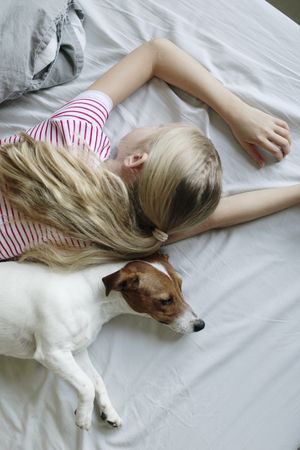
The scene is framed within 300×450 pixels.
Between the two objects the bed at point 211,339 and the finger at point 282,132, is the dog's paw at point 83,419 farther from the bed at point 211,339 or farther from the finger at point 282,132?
the finger at point 282,132

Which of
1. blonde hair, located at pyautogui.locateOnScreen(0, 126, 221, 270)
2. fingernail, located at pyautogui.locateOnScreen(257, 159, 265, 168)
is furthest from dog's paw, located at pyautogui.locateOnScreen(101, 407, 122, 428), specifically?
fingernail, located at pyautogui.locateOnScreen(257, 159, 265, 168)

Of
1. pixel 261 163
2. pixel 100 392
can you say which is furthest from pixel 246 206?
pixel 100 392

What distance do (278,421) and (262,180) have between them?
1.84 feet

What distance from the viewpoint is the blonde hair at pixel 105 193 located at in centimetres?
91

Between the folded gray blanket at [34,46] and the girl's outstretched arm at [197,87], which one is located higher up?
the girl's outstretched arm at [197,87]

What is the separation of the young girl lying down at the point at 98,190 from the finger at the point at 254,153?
125mm

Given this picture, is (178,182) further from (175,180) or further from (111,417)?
(111,417)

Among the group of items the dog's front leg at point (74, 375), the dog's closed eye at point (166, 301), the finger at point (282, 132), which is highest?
the finger at point (282, 132)

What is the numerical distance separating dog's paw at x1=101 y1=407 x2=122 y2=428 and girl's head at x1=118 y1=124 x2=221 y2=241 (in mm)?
405

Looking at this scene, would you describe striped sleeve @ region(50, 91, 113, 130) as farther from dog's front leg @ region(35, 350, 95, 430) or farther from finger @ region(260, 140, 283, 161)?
dog's front leg @ region(35, 350, 95, 430)

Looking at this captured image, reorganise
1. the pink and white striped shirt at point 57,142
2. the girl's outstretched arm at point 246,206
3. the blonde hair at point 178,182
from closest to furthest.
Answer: the blonde hair at point 178,182
the pink and white striped shirt at point 57,142
the girl's outstretched arm at point 246,206

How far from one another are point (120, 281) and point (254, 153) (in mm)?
479

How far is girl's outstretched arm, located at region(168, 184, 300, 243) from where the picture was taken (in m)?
1.11

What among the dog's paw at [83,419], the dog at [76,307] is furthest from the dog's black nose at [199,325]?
the dog's paw at [83,419]
